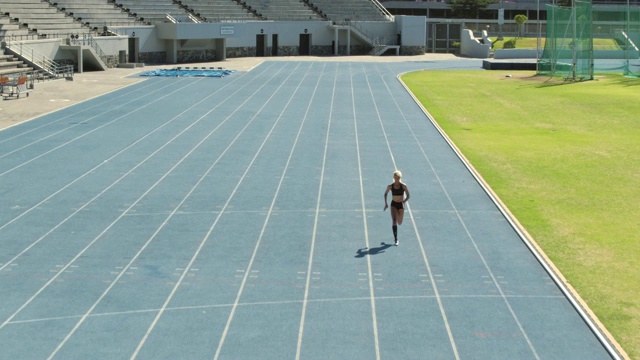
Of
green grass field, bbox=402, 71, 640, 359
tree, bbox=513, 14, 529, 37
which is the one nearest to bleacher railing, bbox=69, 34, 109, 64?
green grass field, bbox=402, 71, 640, 359

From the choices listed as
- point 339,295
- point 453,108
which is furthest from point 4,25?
point 339,295

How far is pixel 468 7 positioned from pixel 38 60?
50.1 metres

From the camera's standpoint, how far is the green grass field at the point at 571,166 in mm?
13016

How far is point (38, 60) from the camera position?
43.7m

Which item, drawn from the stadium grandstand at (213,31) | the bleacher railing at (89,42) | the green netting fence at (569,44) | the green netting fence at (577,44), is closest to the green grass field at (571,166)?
the green netting fence at (569,44)

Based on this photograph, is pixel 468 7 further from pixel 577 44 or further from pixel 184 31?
pixel 577 44

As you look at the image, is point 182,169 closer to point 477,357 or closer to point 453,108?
point 477,357

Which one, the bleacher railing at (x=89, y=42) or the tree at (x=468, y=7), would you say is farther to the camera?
the tree at (x=468, y=7)

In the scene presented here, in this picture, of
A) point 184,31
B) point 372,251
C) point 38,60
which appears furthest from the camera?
point 184,31

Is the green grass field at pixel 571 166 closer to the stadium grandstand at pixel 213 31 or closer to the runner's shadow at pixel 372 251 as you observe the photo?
the runner's shadow at pixel 372 251

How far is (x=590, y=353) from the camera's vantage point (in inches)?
404

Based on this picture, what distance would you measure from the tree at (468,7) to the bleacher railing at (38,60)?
47.6 meters

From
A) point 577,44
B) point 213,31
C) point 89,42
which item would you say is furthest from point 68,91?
point 577,44

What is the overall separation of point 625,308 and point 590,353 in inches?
66.4
